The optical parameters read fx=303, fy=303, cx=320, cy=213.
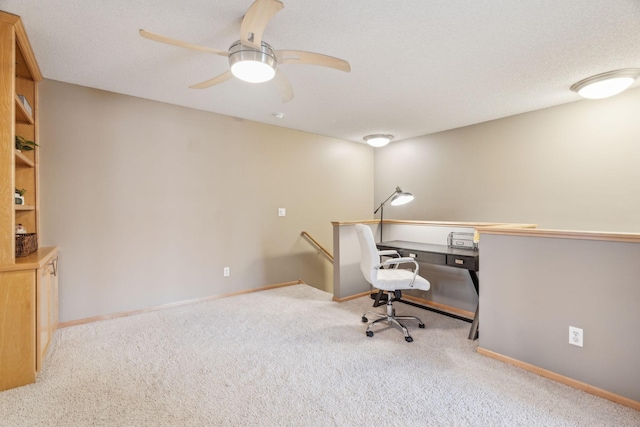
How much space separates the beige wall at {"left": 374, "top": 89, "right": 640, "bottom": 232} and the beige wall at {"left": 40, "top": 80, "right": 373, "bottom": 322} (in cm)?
185

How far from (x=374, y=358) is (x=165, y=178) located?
9.52 feet

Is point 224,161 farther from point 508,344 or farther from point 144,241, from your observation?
point 508,344

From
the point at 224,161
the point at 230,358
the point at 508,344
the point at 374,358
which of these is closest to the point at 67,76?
the point at 224,161

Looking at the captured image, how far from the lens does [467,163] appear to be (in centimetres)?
436

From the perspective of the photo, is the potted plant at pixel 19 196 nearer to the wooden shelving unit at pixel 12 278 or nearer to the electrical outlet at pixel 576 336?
the wooden shelving unit at pixel 12 278

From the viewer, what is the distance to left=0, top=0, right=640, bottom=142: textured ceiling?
6.05ft

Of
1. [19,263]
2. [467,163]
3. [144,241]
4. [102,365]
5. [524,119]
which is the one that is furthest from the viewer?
[467,163]

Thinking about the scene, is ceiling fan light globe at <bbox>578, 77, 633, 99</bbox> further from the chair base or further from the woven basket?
the woven basket

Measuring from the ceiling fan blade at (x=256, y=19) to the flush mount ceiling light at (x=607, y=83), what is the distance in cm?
296

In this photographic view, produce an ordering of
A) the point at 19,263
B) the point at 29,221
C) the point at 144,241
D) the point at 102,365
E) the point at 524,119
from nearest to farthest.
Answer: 1. the point at 19,263
2. the point at 102,365
3. the point at 29,221
4. the point at 144,241
5. the point at 524,119

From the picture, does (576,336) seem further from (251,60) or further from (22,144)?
(22,144)

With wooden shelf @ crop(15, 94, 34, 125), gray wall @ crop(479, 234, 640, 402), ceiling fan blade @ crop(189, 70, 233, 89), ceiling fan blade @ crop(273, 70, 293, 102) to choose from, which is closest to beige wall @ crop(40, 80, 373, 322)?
wooden shelf @ crop(15, 94, 34, 125)

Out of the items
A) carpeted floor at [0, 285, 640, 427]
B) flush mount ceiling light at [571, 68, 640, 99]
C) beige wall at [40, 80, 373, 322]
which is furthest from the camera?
beige wall at [40, 80, 373, 322]

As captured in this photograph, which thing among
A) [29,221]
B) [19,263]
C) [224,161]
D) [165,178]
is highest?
[224,161]
